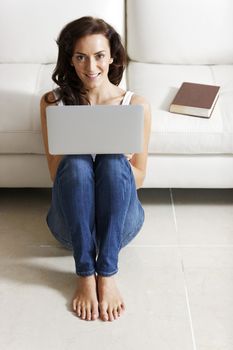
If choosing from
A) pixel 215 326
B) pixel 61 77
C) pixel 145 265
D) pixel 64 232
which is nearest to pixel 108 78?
pixel 61 77

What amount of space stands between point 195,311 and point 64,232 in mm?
464

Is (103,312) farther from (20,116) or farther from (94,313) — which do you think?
(20,116)

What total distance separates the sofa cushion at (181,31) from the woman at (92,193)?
0.53m

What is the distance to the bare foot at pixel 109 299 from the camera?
1.42 m

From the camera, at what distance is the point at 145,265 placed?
163 centimetres

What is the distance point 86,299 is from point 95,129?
512 mm

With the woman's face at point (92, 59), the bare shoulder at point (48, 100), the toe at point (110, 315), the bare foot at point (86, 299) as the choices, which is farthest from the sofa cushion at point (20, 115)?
the toe at point (110, 315)

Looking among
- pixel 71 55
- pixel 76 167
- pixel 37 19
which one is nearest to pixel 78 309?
pixel 76 167

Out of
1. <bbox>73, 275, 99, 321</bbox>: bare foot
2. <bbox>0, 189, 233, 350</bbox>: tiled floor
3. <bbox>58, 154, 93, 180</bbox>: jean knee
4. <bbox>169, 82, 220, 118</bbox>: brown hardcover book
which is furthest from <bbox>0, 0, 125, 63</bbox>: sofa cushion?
<bbox>73, 275, 99, 321</bbox>: bare foot

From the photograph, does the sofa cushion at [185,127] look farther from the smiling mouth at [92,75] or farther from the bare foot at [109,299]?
the bare foot at [109,299]

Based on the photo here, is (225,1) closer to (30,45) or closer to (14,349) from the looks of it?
(30,45)

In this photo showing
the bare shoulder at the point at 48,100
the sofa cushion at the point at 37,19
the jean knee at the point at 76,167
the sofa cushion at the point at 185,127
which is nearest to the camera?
the jean knee at the point at 76,167

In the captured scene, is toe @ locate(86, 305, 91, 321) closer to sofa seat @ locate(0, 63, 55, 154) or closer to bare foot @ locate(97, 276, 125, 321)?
bare foot @ locate(97, 276, 125, 321)

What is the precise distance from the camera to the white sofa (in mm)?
1715
